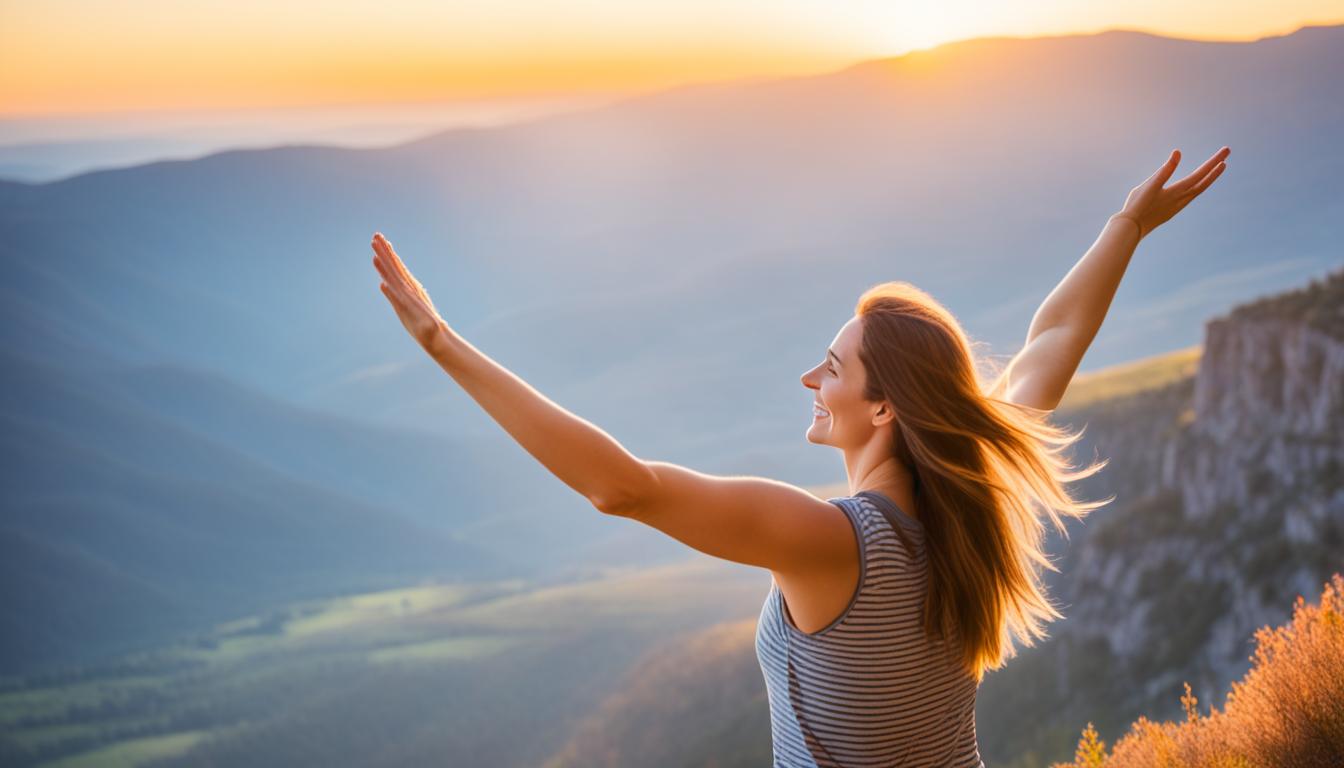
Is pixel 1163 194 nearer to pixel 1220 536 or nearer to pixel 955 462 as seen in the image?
pixel 955 462

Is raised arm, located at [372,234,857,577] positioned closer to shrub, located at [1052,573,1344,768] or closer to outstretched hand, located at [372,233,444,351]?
outstretched hand, located at [372,233,444,351]

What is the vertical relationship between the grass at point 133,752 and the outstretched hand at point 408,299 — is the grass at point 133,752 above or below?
above

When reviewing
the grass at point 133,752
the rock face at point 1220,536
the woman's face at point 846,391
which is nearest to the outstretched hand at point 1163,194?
the woman's face at point 846,391

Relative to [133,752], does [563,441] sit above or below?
below

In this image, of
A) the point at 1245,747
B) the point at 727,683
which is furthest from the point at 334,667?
the point at 1245,747

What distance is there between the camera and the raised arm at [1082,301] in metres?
4.34

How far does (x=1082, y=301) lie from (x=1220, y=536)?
29.0 m

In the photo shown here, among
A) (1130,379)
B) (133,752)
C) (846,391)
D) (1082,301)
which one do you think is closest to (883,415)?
(846,391)

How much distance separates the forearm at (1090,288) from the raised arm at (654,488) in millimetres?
2280

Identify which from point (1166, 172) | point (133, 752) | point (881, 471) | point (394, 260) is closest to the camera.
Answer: point (394, 260)

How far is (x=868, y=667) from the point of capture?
2.91 m

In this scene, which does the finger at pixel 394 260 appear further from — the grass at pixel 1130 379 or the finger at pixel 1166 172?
the grass at pixel 1130 379

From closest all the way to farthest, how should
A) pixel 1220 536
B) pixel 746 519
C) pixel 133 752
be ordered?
pixel 746 519
pixel 1220 536
pixel 133 752

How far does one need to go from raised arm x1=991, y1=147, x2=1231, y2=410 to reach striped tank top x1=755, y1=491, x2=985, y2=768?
1429 millimetres
